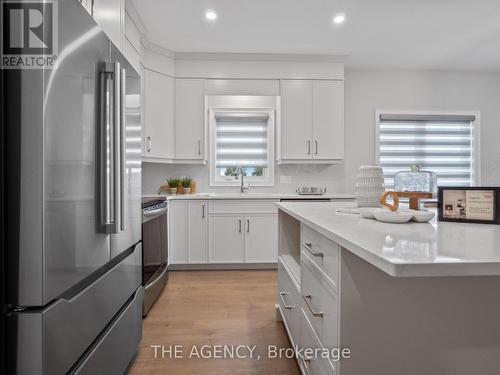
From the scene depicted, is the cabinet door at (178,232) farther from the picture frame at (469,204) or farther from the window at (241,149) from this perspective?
the picture frame at (469,204)

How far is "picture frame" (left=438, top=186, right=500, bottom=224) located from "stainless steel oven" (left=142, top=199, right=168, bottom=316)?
189cm

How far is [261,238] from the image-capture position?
3621 millimetres

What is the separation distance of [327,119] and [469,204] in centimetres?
293

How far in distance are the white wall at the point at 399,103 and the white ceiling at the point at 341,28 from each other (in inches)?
12.4

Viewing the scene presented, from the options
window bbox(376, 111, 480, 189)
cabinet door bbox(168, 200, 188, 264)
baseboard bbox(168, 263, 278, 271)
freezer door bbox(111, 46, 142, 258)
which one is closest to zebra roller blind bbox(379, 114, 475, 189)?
window bbox(376, 111, 480, 189)

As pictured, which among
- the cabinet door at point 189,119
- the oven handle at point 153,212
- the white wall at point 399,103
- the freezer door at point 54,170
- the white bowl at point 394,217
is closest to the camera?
the freezer door at point 54,170

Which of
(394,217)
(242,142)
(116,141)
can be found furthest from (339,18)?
(116,141)

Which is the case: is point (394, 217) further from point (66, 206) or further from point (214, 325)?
point (214, 325)

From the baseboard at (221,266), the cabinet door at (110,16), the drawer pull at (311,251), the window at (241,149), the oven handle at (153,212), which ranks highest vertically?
the cabinet door at (110,16)

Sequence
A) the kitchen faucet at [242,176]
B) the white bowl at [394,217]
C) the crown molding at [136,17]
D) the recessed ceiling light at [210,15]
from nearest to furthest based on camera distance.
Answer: the white bowl at [394,217] → the crown molding at [136,17] → the recessed ceiling light at [210,15] → the kitchen faucet at [242,176]

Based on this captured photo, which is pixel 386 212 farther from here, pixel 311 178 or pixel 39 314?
pixel 311 178

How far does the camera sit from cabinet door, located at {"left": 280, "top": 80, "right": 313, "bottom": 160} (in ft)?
12.8

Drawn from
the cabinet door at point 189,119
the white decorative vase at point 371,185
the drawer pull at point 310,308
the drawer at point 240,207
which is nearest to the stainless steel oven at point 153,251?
the drawer at point 240,207

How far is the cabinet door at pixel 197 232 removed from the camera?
3582 mm
